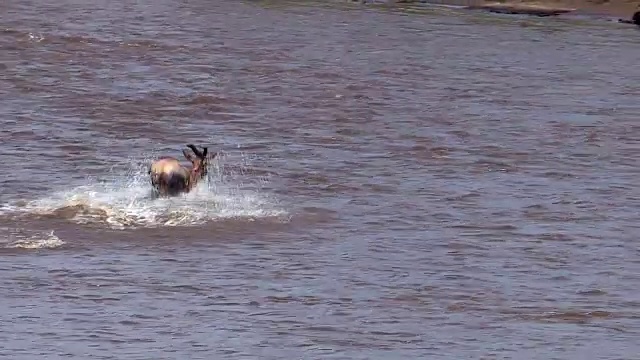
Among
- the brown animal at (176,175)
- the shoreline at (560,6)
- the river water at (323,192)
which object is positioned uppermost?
the brown animal at (176,175)

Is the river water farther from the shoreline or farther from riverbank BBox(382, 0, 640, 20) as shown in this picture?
riverbank BBox(382, 0, 640, 20)

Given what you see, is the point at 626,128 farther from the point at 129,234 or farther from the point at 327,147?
the point at 129,234

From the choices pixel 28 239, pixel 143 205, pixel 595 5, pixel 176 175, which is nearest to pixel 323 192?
pixel 176 175

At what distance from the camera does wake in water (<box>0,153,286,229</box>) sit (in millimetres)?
16047

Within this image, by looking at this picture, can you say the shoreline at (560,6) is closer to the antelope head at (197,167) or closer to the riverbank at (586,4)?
the riverbank at (586,4)

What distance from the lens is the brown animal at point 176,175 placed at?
1633 centimetres

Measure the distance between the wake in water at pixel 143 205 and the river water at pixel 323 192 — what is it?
0.12 feet

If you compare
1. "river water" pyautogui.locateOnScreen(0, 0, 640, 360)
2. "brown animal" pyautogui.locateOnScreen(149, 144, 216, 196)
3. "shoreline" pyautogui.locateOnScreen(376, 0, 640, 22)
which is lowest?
"shoreline" pyautogui.locateOnScreen(376, 0, 640, 22)

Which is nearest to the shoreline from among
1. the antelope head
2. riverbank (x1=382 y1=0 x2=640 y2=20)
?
riverbank (x1=382 y1=0 x2=640 y2=20)

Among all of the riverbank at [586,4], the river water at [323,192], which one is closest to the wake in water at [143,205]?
the river water at [323,192]

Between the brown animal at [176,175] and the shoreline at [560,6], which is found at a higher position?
the brown animal at [176,175]

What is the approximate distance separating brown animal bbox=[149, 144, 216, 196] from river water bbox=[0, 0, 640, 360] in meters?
0.17

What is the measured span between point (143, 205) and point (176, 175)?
49 cm

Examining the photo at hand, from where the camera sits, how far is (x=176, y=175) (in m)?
16.3
